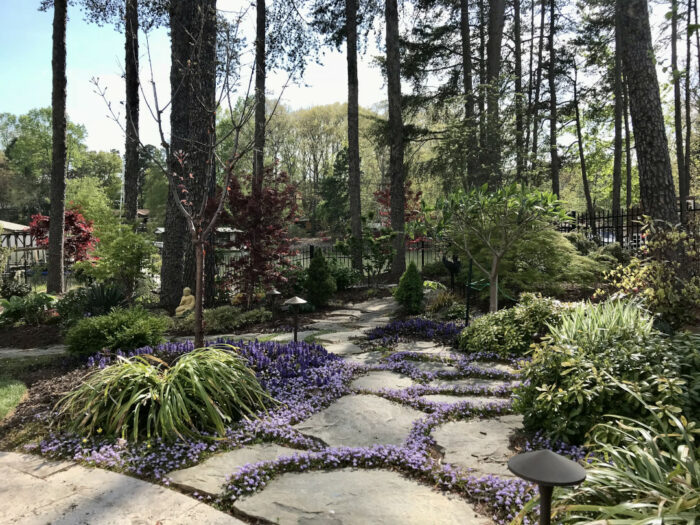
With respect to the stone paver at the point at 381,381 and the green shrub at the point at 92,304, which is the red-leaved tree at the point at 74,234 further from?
the stone paver at the point at 381,381

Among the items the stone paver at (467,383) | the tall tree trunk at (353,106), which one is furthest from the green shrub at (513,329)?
the tall tree trunk at (353,106)

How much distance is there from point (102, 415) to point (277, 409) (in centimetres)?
117

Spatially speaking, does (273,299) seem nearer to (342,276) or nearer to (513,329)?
(342,276)

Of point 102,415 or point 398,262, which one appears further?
point 398,262

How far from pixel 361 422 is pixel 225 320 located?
4276 millimetres

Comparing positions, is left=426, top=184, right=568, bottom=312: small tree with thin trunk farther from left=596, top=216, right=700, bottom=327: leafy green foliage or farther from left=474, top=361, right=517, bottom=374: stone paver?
left=474, top=361, right=517, bottom=374: stone paver

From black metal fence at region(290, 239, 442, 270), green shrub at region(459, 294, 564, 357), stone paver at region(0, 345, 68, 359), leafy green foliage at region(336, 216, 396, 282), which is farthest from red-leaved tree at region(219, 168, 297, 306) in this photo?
green shrub at region(459, 294, 564, 357)

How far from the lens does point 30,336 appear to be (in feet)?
21.4

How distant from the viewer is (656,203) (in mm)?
6148

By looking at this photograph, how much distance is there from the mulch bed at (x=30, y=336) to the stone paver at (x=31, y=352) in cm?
20

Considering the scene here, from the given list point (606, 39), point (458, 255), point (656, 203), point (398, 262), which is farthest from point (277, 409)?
point (606, 39)

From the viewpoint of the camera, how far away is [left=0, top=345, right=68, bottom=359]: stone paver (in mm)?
5379

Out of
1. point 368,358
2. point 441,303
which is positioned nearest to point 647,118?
point 441,303

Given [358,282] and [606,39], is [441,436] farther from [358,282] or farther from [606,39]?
[606,39]
